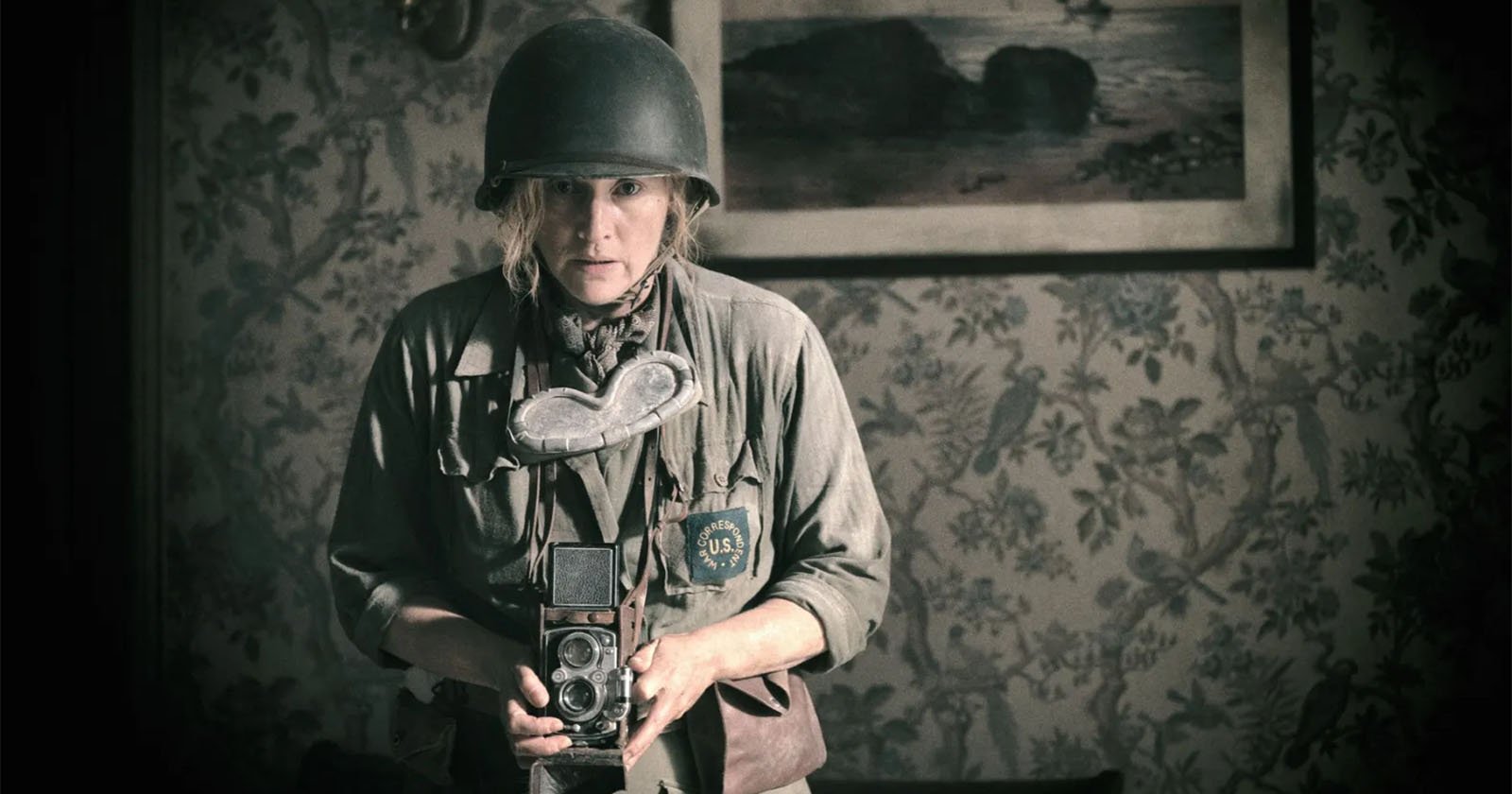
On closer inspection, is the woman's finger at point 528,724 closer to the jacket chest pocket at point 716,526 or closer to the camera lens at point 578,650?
the camera lens at point 578,650

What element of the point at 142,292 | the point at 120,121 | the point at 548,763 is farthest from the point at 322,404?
the point at 548,763

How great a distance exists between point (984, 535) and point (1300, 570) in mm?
544

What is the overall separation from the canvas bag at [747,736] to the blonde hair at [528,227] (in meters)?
0.50

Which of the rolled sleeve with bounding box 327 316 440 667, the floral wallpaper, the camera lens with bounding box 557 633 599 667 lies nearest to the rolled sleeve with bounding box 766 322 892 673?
the camera lens with bounding box 557 633 599 667

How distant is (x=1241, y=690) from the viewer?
2250mm

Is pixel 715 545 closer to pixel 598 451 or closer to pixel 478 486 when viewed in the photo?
pixel 598 451

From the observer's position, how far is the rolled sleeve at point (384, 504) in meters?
1.44

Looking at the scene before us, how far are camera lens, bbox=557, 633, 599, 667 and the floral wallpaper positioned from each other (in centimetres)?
110

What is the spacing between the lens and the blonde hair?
4.73 feet

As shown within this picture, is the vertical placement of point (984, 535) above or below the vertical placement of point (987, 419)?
below

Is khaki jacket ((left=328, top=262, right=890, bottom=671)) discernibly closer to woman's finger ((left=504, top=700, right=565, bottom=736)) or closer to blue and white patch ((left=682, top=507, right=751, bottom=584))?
blue and white patch ((left=682, top=507, right=751, bottom=584))

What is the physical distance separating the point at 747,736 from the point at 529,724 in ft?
0.82

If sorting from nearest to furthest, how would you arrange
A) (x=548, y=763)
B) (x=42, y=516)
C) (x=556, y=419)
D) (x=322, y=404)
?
(x=548, y=763), (x=556, y=419), (x=42, y=516), (x=322, y=404)

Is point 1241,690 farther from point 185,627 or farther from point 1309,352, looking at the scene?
point 185,627
